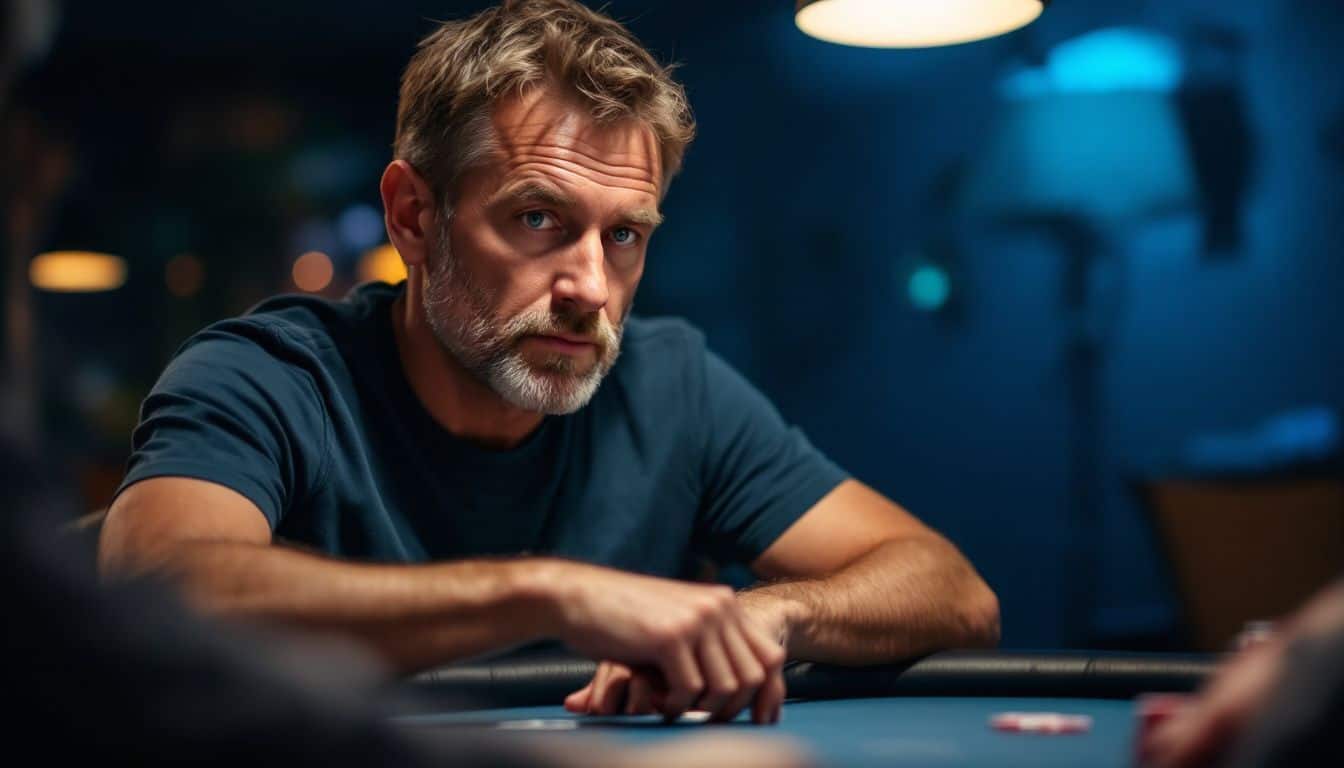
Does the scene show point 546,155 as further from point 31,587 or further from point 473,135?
point 31,587

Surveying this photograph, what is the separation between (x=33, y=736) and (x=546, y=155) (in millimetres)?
1496

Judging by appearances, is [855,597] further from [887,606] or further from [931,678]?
[931,678]

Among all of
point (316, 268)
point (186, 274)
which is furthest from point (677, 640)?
point (186, 274)

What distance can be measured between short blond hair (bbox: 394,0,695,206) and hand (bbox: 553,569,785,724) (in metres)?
0.94

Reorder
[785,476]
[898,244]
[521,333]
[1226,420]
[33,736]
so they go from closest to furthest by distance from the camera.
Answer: [33,736] < [521,333] < [785,476] < [1226,420] < [898,244]

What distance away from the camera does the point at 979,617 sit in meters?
1.85

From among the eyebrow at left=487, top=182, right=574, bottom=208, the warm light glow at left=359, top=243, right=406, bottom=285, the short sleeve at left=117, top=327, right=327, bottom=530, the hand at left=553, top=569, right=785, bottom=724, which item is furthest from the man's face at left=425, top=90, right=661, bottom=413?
the warm light glow at left=359, top=243, right=406, bottom=285

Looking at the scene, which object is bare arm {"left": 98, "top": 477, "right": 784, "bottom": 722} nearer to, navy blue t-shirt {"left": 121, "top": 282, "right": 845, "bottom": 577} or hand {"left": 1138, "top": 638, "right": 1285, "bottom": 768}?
navy blue t-shirt {"left": 121, "top": 282, "right": 845, "bottom": 577}

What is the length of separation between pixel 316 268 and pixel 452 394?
5398mm

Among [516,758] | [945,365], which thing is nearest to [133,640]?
[516,758]

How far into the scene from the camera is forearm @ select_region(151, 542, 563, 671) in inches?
49.6

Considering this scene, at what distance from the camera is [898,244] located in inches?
201

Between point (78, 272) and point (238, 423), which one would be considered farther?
point (78, 272)

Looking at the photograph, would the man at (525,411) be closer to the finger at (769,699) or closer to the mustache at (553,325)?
the mustache at (553,325)
